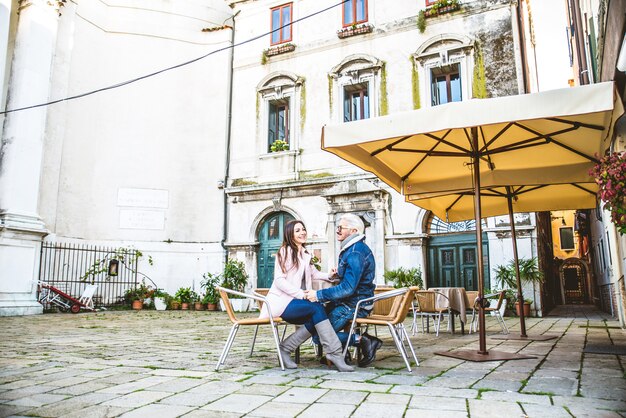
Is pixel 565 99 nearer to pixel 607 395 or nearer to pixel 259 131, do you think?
pixel 607 395

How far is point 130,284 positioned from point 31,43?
702cm

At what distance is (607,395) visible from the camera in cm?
295

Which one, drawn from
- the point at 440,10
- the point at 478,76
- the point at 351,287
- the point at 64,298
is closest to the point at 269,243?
the point at 64,298

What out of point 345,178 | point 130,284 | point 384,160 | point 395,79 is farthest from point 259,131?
point 384,160

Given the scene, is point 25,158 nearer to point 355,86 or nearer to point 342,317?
point 355,86

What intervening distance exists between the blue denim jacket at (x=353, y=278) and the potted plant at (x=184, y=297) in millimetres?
11240

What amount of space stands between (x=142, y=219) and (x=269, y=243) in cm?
396

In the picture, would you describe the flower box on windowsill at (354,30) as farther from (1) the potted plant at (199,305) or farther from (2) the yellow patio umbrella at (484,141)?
(2) the yellow patio umbrella at (484,141)

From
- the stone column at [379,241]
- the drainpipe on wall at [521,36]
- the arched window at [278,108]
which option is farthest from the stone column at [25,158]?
the drainpipe on wall at [521,36]

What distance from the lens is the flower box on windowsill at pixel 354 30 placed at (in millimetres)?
13953

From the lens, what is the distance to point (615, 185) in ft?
11.8

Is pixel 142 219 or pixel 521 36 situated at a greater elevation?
pixel 521 36

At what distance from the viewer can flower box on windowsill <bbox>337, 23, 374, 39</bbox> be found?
1395cm

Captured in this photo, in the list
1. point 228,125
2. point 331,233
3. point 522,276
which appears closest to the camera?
point 522,276
